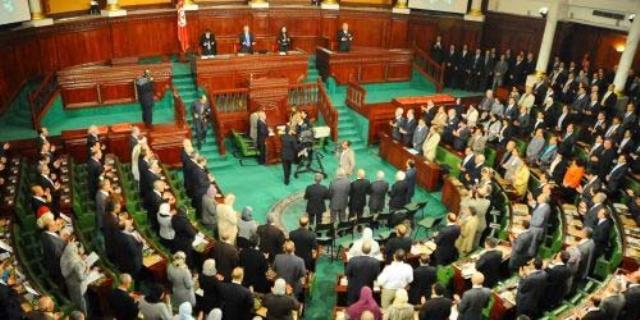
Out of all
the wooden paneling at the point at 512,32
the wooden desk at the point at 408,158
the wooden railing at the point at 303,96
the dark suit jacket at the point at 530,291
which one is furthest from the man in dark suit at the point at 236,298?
the wooden paneling at the point at 512,32

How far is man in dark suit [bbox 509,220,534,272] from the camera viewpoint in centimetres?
801

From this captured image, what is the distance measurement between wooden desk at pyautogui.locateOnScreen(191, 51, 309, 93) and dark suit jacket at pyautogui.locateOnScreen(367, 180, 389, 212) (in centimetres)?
592

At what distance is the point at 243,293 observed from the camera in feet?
21.0

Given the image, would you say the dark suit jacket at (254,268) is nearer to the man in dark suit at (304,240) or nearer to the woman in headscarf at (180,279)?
the man in dark suit at (304,240)

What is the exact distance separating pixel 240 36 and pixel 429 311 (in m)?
12.0

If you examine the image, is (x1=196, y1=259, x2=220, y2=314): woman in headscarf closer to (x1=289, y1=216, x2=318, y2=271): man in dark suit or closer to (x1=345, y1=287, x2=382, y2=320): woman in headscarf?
(x1=289, y1=216, x2=318, y2=271): man in dark suit

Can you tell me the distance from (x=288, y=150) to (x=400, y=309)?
642cm

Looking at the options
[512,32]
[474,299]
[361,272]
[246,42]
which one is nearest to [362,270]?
[361,272]

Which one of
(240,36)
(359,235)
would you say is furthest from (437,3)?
(359,235)

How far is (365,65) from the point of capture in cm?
1681

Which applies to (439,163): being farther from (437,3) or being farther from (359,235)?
(437,3)

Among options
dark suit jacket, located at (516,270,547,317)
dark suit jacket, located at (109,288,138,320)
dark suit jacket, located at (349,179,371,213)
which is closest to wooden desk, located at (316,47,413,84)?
dark suit jacket, located at (349,179,371,213)

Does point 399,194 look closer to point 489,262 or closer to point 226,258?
point 489,262

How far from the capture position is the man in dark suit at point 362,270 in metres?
7.15
